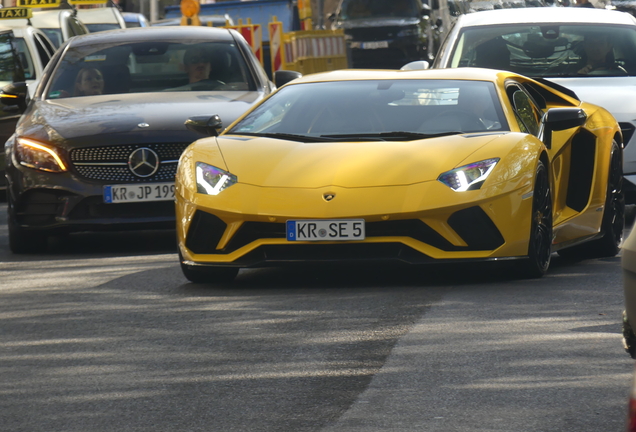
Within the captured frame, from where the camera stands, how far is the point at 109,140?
9.17 metres

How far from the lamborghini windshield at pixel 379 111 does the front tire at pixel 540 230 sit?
1.43ft

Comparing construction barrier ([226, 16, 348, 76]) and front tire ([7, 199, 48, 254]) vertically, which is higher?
front tire ([7, 199, 48, 254])

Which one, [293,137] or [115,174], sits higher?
[293,137]

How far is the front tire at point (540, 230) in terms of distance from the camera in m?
7.06

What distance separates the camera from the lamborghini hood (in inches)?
273

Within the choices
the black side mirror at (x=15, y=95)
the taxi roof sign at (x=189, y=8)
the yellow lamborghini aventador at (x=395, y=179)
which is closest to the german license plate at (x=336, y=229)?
the yellow lamborghini aventador at (x=395, y=179)

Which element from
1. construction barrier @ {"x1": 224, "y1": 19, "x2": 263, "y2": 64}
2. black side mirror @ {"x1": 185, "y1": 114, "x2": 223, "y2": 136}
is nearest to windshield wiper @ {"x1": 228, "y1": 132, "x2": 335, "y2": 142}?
black side mirror @ {"x1": 185, "y1": 114, "x2": 223, "y2": 136}

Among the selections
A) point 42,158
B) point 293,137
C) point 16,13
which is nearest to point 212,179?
point 293,137

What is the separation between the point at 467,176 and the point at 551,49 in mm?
4428

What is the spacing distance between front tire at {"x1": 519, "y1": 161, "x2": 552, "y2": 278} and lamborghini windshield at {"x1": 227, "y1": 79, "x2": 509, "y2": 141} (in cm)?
44

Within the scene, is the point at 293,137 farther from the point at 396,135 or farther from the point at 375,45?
the point at 375,45

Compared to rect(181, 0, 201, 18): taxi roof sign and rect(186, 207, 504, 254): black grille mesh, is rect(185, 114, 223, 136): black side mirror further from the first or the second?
rect(181, 0, 201, 18): taxi roof sign

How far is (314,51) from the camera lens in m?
26.8

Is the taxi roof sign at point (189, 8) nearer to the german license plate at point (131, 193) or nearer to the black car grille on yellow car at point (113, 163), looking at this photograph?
the black car grille on yellow car at point (113, 163)
